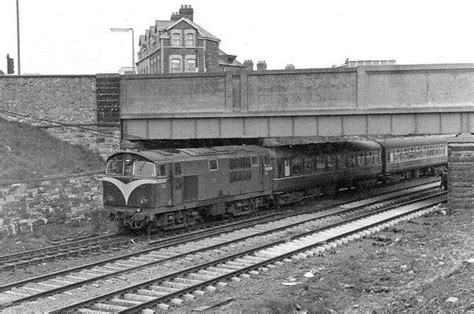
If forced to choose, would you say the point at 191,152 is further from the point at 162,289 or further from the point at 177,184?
the point at 162,289

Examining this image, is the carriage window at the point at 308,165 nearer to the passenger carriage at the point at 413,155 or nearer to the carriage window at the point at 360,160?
the carriage window at the point at 360,160

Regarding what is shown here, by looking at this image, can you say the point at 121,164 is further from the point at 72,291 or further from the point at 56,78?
the point at 56,78

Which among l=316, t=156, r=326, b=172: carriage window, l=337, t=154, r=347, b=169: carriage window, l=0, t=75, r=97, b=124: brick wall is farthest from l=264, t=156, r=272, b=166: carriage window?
l=0, t=75, r=97, b=124: brick wall

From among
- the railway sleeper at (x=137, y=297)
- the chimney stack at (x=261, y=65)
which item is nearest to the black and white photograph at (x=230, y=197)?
the railway sleeper at (x=137, y=297)

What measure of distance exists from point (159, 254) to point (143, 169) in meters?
3.57

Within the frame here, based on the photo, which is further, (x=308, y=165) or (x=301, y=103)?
(x=308, y=165)

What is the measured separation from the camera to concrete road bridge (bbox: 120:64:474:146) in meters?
26.5

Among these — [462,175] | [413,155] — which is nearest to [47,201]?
[462,175]

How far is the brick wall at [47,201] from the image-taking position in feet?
68.3

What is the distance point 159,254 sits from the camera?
1722 cm

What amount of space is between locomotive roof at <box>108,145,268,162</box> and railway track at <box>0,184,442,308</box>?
2.65 metres

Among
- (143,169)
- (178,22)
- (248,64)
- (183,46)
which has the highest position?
(178,22)

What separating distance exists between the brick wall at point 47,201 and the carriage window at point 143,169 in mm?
4386

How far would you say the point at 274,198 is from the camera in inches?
1074
